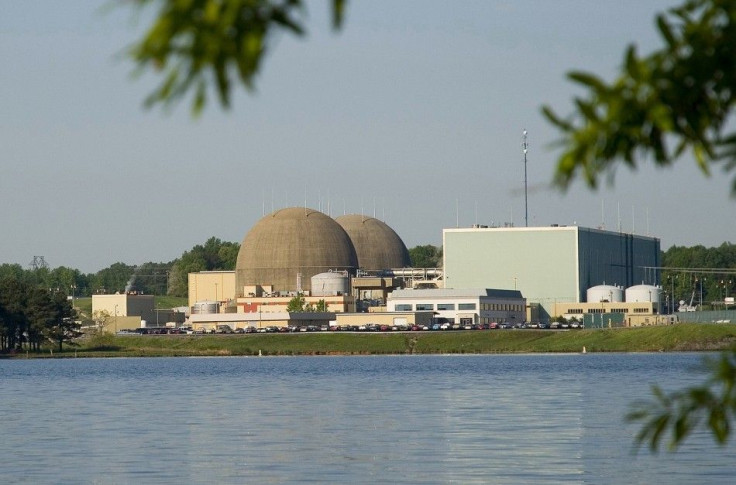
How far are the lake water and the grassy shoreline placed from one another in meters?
63.2

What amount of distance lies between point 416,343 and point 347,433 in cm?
12592

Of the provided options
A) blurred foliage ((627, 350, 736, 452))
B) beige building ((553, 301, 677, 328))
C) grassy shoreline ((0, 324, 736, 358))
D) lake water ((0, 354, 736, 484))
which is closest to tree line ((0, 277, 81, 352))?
grassy shoreline ((0, 324, 736, 358))

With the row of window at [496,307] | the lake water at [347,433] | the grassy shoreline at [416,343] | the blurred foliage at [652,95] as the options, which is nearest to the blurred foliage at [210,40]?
the blurred foliage at [652,95]

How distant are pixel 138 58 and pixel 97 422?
182 feet

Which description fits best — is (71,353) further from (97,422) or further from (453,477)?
(453,477)

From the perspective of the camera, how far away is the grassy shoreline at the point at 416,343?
16050cm

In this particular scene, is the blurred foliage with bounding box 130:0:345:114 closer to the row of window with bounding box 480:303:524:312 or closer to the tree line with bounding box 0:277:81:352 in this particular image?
the tree line with bounding box 0:277:81:352

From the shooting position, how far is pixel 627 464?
40.2 metres

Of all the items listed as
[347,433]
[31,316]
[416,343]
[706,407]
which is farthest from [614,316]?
[706,407]

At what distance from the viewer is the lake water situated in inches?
1539

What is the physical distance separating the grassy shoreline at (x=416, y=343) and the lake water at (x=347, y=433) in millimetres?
63248

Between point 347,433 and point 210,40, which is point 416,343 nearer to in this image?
point 347,433

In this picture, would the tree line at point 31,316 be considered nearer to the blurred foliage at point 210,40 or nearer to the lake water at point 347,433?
the lake water at point 347,433

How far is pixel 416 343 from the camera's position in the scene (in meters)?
178
